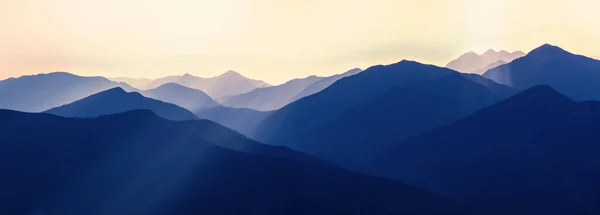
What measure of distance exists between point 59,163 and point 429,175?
91471mm

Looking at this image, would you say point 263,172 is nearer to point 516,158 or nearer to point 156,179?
point 156,179

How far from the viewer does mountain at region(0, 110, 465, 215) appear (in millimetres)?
108938

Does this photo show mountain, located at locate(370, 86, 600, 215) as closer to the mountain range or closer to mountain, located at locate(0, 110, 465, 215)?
the mountain range

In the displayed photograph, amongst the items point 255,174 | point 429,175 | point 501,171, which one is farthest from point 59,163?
point 501,171

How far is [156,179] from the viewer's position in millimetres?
119125

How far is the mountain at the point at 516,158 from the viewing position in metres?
137

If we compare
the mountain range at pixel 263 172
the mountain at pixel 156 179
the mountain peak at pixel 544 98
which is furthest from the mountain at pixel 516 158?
the mountain at pixel 156 179

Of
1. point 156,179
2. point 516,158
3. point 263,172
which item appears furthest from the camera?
point 516,158

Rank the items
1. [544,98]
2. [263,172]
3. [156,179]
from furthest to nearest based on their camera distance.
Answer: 1. [544,98]
2. [263,172]
3. [156,179]

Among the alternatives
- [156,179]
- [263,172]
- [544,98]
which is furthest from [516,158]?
[156,179]

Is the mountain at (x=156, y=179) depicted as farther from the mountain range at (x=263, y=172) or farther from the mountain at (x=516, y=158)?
the mountain at (x=516, y=158)

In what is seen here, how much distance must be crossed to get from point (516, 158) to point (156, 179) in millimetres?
93831

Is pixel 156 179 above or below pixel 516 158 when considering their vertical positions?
below

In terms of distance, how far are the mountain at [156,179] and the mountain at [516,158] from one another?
26.3 m
